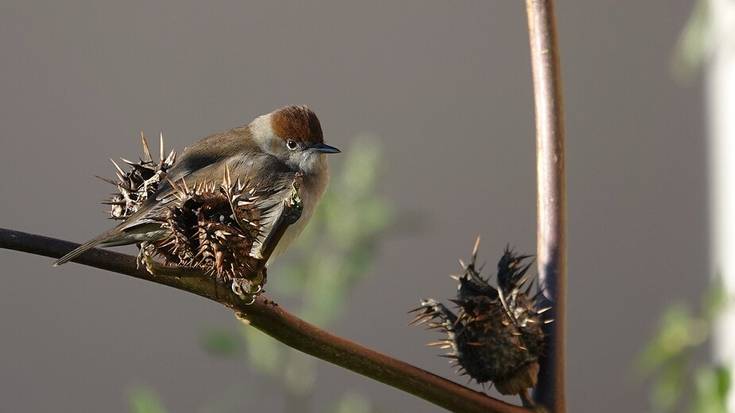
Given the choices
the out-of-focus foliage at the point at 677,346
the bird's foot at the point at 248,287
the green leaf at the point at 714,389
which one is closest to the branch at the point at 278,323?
the bird's foot at the point at 248,287

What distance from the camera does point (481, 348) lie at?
0.71 m

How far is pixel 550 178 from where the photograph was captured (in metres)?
0.70

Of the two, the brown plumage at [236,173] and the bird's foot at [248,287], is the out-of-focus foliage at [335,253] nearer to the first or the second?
the brown plumage at [236,173]

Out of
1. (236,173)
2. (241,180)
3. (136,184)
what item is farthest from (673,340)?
(136,184)

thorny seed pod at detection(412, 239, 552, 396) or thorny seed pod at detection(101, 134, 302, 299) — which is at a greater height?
thorny seed pod at detection(101, 134, 302, 299)

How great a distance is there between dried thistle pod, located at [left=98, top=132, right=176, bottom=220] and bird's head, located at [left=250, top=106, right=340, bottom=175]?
0.78 metres

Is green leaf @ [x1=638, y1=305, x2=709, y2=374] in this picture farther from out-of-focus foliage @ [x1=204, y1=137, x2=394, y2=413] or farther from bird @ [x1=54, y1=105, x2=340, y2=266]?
out-of-focus foliage @ [x1=204, y1=137, x2=394, y2=413]

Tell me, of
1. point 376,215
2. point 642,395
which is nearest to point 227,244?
point 376,215

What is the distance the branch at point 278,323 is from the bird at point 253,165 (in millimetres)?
19

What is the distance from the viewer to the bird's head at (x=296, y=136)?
1.57 meters

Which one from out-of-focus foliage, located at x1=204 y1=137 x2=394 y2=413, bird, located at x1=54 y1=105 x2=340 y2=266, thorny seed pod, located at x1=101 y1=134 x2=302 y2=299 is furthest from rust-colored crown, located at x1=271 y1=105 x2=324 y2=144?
thorny seed pod, located at x1=101 y1=134 x2=302 y2=299

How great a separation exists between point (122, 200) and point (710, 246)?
145 inches

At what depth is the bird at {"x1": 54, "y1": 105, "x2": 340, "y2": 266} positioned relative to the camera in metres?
0.68

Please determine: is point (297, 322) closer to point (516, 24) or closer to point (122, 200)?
point (122, 200)
